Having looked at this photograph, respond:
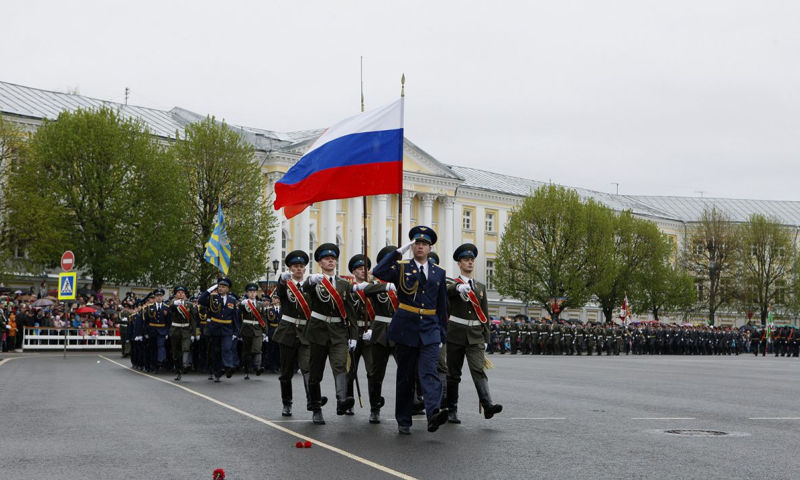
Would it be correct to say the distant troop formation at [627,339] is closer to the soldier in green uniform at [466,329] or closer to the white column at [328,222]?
the white column at [328,222]

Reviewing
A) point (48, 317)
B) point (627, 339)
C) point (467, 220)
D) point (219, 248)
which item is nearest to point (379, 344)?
point (219, 248)

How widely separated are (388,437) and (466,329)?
1.96m

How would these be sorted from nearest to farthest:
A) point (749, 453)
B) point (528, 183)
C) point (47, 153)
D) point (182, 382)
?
1. point (749, 453)
2. point (182, 382)
3. point (47, 153)
4. point (528, 183)

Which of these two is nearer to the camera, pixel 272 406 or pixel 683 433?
pixel 683 433

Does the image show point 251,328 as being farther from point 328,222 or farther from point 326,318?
point 328,222

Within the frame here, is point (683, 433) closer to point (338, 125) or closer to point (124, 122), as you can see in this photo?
point (338, 125)

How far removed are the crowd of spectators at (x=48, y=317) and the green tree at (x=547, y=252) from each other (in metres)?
33.7

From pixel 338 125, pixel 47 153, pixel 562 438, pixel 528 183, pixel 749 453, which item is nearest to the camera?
pixel 749 453

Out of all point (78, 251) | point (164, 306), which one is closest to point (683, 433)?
point (164, 306)

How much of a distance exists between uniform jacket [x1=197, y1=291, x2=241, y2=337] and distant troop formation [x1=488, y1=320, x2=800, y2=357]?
3022cm

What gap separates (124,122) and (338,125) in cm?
3851

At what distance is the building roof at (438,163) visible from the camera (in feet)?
194

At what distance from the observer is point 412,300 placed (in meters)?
10.4

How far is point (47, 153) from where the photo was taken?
1826 inches
